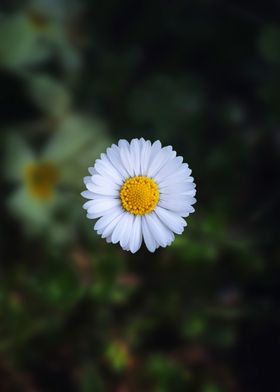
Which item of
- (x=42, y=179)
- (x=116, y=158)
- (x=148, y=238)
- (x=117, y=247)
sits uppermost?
(x=42, y=179)

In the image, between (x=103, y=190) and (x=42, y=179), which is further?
(x=42, y=179)

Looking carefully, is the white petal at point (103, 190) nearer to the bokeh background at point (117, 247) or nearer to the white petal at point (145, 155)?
the white petal at point (145, 155)

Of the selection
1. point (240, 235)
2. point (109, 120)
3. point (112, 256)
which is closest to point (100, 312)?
point (112, 256)

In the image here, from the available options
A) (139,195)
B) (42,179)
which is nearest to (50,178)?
(42,179)

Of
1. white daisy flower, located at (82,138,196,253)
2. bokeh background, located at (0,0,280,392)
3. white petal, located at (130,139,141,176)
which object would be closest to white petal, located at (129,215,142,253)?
white daisy flower, located at (82,138,196,253)

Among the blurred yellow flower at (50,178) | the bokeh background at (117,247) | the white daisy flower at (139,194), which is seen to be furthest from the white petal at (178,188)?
the blurred yellow flower at (50,178)

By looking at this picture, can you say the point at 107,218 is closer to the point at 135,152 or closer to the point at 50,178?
the point at 135,152
